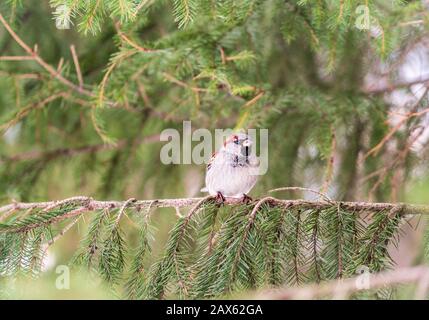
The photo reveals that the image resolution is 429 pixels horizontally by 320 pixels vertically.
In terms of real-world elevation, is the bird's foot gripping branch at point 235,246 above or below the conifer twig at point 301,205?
below

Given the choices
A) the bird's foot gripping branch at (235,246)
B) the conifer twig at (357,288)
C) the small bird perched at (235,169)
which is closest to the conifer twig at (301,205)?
the bird's foot gripping branch at (235,246)

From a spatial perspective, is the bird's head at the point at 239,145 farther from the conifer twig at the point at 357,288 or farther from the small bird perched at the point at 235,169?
the conifer twig at the point at 357,288

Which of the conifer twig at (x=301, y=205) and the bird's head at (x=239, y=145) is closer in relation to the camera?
the conifer twig at (x=301, y=205)

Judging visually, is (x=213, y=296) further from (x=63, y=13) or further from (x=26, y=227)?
(x=63, y=13)

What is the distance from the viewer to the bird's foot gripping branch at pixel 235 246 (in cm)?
190

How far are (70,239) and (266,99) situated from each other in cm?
236

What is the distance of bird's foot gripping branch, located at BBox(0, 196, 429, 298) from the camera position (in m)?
1.90

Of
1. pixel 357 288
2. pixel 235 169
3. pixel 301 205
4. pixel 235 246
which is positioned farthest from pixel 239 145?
pixel 357 288

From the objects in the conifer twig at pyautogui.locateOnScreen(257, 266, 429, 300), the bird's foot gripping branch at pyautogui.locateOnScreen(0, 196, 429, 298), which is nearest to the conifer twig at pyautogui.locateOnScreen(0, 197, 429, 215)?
the bird's foot gripping branch at pyautogui.locateOnScreen(0, 196, 429, 298)

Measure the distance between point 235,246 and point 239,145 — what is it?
1136 millimetres

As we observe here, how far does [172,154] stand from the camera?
3.82 metres

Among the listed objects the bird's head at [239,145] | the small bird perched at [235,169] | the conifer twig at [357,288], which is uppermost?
the bird's head at [239,145]

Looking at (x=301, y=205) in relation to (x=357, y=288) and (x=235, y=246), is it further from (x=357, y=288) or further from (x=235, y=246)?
(x=357, y=288)

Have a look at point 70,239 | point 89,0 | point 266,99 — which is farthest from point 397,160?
point 70,239
